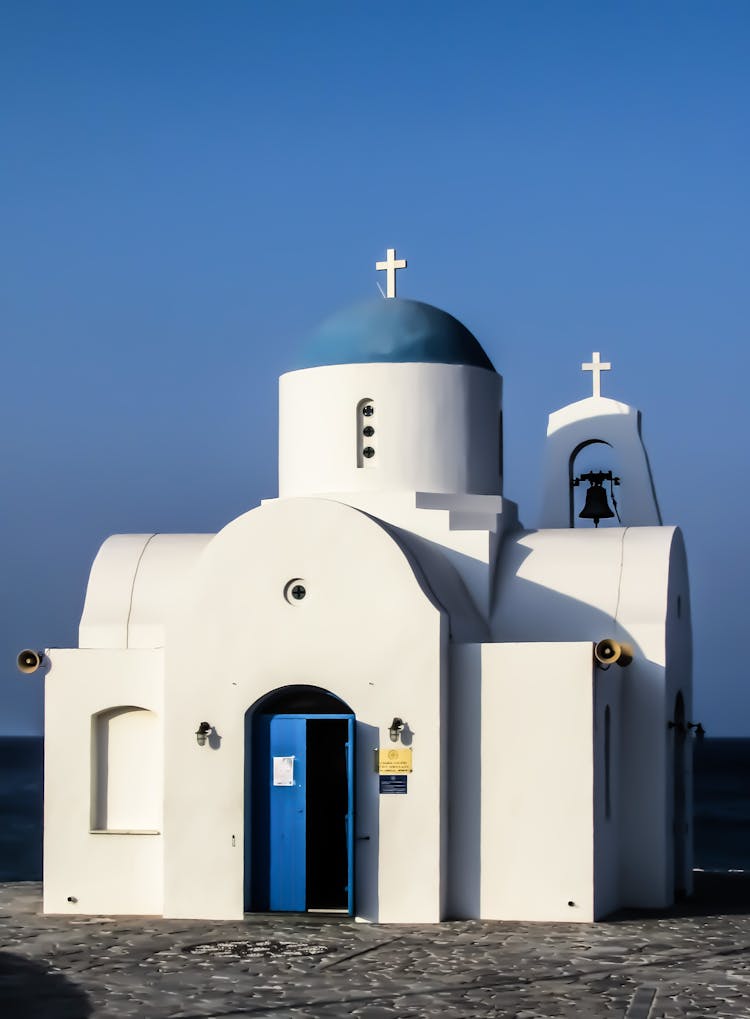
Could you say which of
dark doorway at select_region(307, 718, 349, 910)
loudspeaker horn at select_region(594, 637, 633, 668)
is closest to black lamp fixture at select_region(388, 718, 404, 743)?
dark doorway at select_region(307, 718, 349, 910)

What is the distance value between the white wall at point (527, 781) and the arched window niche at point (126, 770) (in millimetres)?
3772

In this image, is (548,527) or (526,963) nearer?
(526,963)

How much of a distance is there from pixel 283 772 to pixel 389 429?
518 centimetres

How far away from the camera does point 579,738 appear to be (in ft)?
67.0

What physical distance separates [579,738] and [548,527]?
6.17 meters

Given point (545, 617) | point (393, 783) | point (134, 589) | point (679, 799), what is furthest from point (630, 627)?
Answer: point (134, 589)

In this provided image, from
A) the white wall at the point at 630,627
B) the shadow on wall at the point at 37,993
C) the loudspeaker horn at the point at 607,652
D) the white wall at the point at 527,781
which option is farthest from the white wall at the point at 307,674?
the shadow on wall at the point at 37,993

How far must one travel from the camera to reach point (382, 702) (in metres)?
20.4

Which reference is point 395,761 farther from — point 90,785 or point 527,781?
point 90,785

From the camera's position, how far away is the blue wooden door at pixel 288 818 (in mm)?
20484

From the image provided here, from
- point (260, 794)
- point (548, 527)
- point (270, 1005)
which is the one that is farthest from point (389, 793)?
point (548, 527)

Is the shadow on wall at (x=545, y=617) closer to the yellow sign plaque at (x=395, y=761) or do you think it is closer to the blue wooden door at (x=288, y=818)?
the yellow sign plaque at (x=395, y=761)

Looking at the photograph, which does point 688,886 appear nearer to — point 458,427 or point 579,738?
point 579,738

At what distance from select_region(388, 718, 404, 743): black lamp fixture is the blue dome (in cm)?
546
